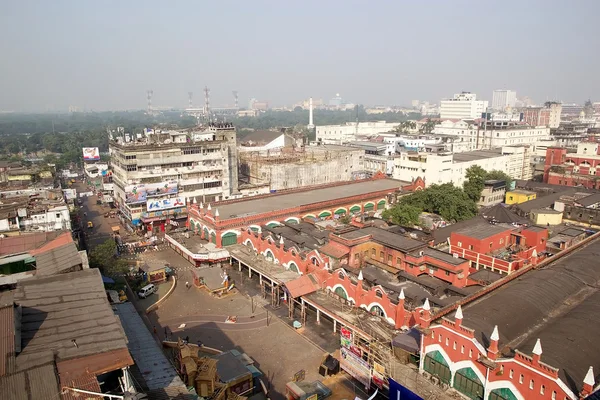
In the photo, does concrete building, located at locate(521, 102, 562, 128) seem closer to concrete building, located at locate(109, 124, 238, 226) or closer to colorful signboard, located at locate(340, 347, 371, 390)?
concrete building, located at locate(109, 124, 238, 226)

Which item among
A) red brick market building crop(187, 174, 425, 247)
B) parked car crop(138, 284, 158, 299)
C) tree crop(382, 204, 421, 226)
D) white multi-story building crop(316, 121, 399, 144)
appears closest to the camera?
parked car crop(138, 284, 158, 299)

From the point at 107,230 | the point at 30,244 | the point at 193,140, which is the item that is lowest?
the point at 107,230

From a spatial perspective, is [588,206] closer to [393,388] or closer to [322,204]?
[322,204]

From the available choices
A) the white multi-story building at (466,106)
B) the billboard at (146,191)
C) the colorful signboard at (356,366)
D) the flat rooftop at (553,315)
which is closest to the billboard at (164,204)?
the billboard at (146,191)

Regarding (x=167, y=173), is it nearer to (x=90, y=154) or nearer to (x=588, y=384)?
(x=588, y=384)

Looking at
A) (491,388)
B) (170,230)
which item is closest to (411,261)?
(491,388)

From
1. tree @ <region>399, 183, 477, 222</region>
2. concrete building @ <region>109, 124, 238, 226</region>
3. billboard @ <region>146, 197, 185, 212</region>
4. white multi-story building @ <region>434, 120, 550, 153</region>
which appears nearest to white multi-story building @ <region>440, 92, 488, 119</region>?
white multi-story building @ <region>434, 120, 550, 153</region>

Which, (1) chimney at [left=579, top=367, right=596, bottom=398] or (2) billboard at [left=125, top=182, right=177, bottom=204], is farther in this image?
(2) billboard at [left=125, top=182, right=177, bottom=204]
